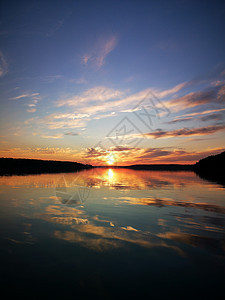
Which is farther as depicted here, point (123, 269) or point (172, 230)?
point (172, 230)

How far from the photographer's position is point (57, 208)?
15547 millimetres

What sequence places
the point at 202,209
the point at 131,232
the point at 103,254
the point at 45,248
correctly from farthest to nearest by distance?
the point at 202,209
the point at 131,232
the point at 45,248
the point at 103,254

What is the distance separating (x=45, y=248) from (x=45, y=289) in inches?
110

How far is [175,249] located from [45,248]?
5829 millimetres

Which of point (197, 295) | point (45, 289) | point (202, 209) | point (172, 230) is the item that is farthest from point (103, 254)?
point (202, 209)

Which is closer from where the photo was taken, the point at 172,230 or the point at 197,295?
the point at 197,295

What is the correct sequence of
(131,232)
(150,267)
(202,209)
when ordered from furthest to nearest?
(202,209)
(131,232)
(150,267)

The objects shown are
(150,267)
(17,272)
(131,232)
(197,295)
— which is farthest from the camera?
(131,232)

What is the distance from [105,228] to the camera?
10508mm

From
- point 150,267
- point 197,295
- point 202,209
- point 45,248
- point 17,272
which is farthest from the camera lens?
point 202,209

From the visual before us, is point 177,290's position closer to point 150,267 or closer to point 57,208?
point 150,267

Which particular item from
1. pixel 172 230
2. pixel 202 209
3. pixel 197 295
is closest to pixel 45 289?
pixel 197 295

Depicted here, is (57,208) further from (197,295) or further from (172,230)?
(197,295)

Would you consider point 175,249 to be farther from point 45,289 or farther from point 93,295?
point 45,289
